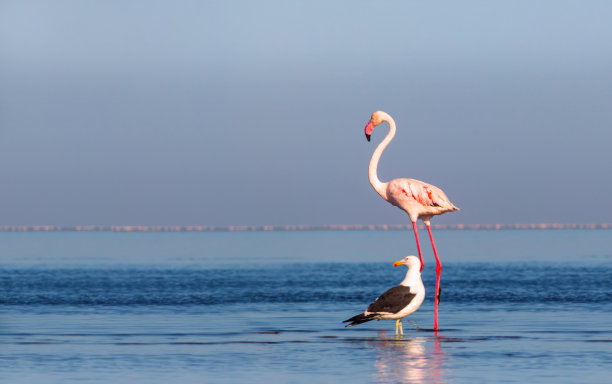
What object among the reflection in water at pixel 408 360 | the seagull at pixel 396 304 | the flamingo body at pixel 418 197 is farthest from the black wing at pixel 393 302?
the flamingo body at pixel 418 197

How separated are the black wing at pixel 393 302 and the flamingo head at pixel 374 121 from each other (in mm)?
3635

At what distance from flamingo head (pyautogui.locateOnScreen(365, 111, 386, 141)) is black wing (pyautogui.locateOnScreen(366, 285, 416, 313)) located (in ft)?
11.9

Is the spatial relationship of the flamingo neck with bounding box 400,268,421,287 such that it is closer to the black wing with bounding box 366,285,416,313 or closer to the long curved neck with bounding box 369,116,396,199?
the black wing with bounding box 366,285,416,313

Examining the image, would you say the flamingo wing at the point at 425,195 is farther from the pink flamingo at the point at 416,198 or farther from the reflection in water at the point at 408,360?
the reflection in water at the point at 408,360

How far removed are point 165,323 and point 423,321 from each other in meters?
4.84

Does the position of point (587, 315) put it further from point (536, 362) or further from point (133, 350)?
point (133, 350)

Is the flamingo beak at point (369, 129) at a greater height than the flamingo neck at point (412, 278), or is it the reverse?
the flamingo beak at point (369, 129)

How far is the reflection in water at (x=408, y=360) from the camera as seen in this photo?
1288cm

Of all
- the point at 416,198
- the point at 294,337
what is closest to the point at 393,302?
the point at 294,337

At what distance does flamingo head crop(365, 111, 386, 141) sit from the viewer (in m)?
20.6

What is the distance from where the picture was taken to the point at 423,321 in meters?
21.3

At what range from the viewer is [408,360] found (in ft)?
47.5

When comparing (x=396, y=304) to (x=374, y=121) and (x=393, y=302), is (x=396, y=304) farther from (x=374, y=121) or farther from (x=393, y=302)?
(x=374, y=121)

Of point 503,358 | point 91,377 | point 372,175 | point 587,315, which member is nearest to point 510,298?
point 587,315
